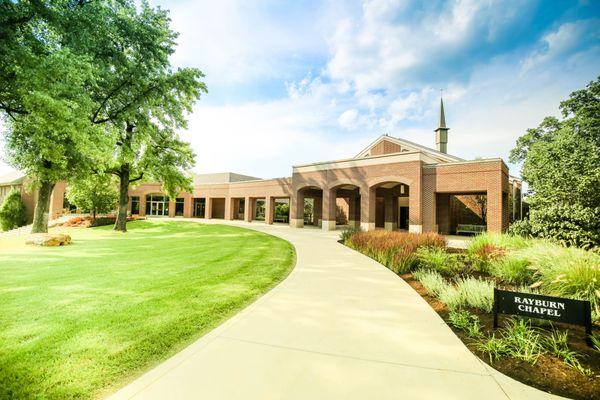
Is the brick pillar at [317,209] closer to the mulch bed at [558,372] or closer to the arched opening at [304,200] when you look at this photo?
the arched opening at [304,200]

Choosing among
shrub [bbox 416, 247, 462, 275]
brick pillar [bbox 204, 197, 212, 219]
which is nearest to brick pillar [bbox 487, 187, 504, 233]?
shrub [bbox 416, 247, 462, 275]

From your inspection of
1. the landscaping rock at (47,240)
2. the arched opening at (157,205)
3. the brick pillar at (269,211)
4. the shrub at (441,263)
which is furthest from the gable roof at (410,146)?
the arched opening at (157,205)

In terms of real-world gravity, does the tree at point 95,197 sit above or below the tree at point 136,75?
below

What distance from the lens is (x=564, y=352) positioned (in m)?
3.12

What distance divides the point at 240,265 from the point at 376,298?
14.5 feet

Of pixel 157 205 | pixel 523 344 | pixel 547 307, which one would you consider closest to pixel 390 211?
pixel 547 307

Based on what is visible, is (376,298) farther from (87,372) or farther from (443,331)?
(87,372)

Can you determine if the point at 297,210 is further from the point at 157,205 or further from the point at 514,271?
the point at 157,205

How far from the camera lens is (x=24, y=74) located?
8.23 meters

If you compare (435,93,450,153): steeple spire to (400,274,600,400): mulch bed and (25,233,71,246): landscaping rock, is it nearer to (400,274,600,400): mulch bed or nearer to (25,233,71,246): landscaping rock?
(400,274,600,400): mulch bed

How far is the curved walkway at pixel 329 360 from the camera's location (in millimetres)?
2551

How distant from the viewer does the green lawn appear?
2.75m

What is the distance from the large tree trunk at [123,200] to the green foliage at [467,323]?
76.7ft

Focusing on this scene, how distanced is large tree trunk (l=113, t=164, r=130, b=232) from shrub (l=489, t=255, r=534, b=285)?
77.4 feet
